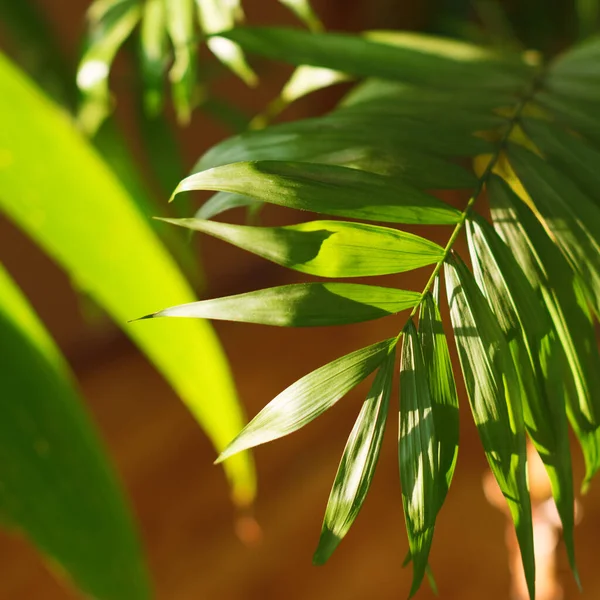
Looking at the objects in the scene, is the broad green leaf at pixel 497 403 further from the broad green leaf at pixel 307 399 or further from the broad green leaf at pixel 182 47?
the broad green leaf at pixel 182 47

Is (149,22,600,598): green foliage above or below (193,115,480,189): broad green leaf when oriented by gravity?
below

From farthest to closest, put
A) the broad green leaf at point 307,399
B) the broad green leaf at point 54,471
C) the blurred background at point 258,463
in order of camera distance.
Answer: the blurred background at point 258,463 → the broad green leaf at point 54,471 → the broad green leaf at point 307,399

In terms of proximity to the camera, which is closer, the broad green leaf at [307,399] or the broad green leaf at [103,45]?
the broad green leaf at [307,399]

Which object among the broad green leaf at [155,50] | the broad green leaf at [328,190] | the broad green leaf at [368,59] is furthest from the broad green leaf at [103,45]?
the broad green leaf at [328,190]

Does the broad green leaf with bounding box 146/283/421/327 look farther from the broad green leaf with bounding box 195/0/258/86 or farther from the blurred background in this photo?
the blurred background

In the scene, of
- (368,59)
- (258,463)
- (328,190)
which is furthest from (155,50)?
(258,463)

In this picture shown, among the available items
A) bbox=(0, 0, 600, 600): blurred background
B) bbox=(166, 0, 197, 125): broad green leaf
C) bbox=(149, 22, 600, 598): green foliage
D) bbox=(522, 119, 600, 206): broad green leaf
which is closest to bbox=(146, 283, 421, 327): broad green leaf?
bbox=(149, 22, 600, 598): green foliage

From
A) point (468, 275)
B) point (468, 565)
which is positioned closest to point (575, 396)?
point (468, 275)
